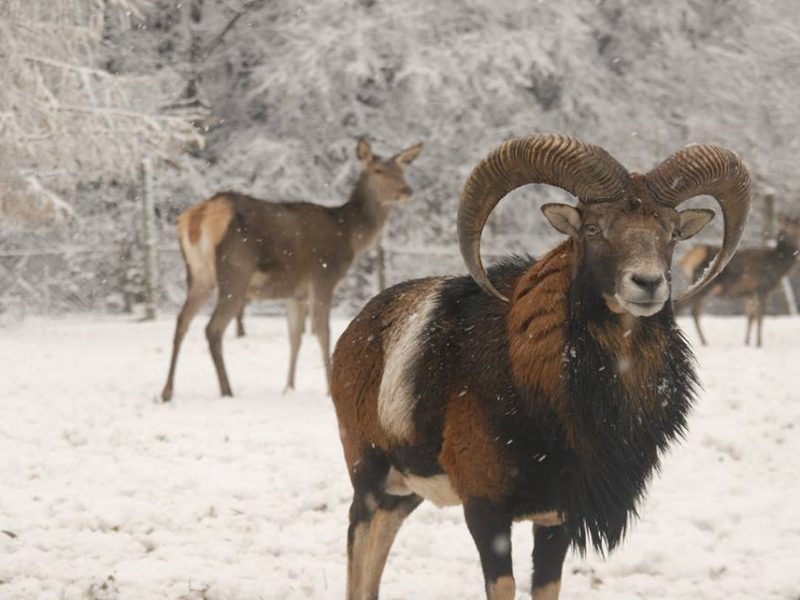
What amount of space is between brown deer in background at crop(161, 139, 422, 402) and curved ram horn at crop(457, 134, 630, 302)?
16.6 ft

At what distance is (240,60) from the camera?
21.9 metres

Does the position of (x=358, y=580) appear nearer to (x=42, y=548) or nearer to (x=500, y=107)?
(x=42, y=548)

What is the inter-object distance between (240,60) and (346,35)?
10.2 feet

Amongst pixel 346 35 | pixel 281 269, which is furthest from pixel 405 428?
pixel 346 35

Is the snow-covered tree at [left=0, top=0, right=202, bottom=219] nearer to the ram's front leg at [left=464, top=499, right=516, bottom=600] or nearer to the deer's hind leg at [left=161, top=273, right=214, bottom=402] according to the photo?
the deer's hind leg at [left=161, top=273, right=214, bottom=402]

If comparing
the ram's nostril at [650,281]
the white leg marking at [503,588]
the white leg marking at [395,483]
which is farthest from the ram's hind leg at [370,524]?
the ram's nostril at [650,281]

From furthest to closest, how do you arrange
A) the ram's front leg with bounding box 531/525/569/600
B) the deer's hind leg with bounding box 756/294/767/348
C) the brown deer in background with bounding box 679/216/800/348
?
the brown deer in background with bounding box 679/216/800/348, the deer's hind leg with bounding box 756/294/767/348, the ram's front leg with bounding box 531/525/569/600

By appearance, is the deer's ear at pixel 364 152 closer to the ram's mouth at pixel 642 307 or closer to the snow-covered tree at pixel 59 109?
the snow-covered tree at pixel 59 109

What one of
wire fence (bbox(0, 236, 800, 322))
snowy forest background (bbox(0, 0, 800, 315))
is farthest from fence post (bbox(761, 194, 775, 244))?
wire fence (bbox(0, 236, 800, 322))

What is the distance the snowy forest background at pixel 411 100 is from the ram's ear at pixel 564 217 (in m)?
13.5

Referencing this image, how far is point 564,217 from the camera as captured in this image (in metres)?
3.67

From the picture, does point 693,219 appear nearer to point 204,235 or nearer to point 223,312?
point 223,312

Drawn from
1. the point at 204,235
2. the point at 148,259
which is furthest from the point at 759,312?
the point at 148,259

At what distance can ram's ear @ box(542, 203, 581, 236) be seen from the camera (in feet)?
12.0
